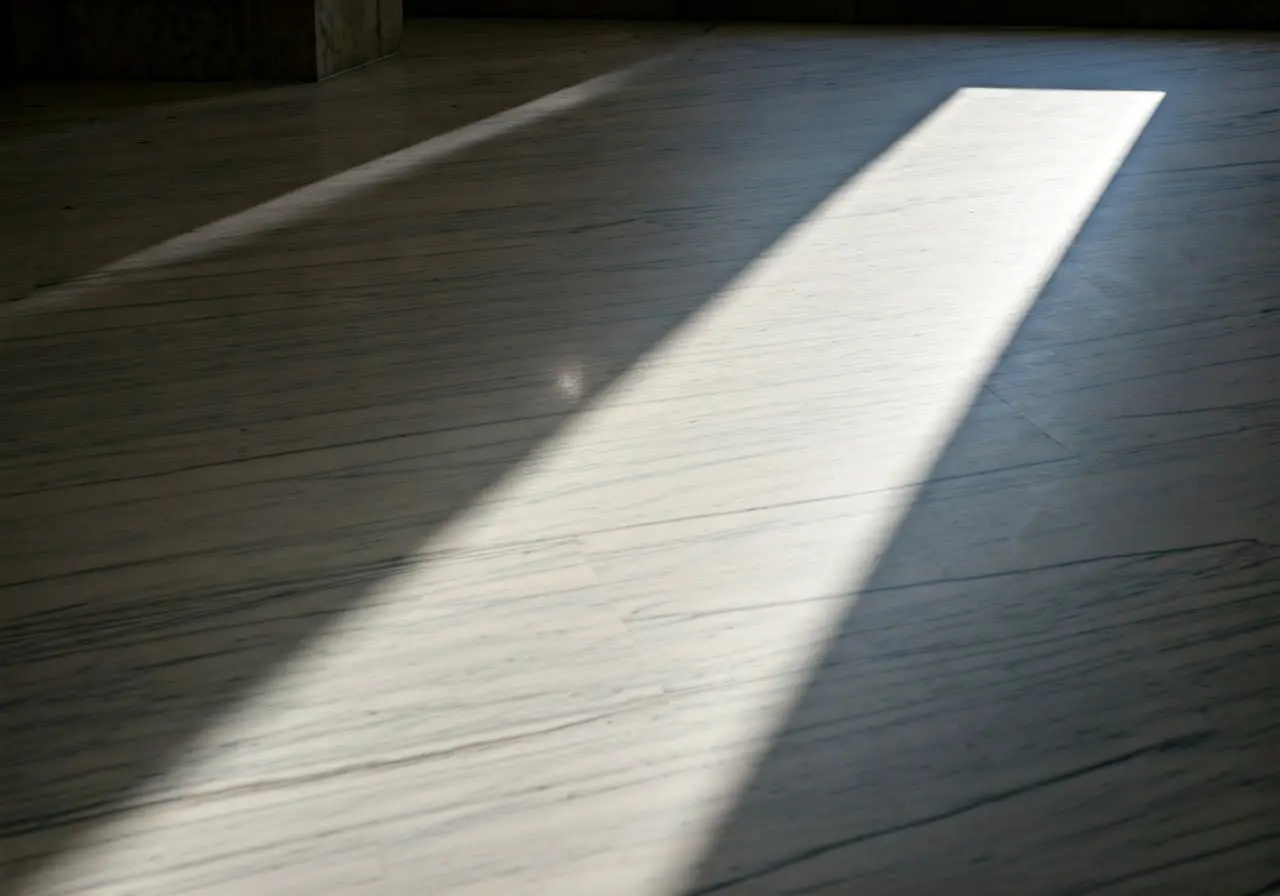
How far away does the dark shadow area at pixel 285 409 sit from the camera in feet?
2.96

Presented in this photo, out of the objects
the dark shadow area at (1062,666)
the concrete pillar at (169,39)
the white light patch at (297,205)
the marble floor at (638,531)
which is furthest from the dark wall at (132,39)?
the dark shadow area at (1062,666)

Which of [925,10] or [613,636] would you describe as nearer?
[613,636]

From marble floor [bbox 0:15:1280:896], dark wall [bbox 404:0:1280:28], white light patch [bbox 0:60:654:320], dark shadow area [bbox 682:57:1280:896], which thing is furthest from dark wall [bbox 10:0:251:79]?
dark shadow area [bbox 682:57:1280:896]

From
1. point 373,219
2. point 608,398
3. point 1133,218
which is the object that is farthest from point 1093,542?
point 373,219

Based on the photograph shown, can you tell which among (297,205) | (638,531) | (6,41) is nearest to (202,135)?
(297,205)

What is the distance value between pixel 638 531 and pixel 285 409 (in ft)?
1.26

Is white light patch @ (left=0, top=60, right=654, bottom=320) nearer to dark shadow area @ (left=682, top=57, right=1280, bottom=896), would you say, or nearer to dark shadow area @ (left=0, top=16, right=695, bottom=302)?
dark shadow area @ (left=0, top=16, right=695, bottom=302)

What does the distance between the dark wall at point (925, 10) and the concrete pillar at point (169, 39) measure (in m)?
1.02

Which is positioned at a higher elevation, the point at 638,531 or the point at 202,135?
the point at 638,531

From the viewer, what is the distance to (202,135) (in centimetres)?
249

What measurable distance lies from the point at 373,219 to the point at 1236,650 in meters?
1.29

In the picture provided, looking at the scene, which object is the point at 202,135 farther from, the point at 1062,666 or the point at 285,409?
the point at 1062,666

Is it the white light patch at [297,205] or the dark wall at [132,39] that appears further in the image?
the dark wall at [132,39]

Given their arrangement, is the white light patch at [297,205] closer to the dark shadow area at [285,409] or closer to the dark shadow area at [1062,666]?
the dark shadow area at [285,409]
